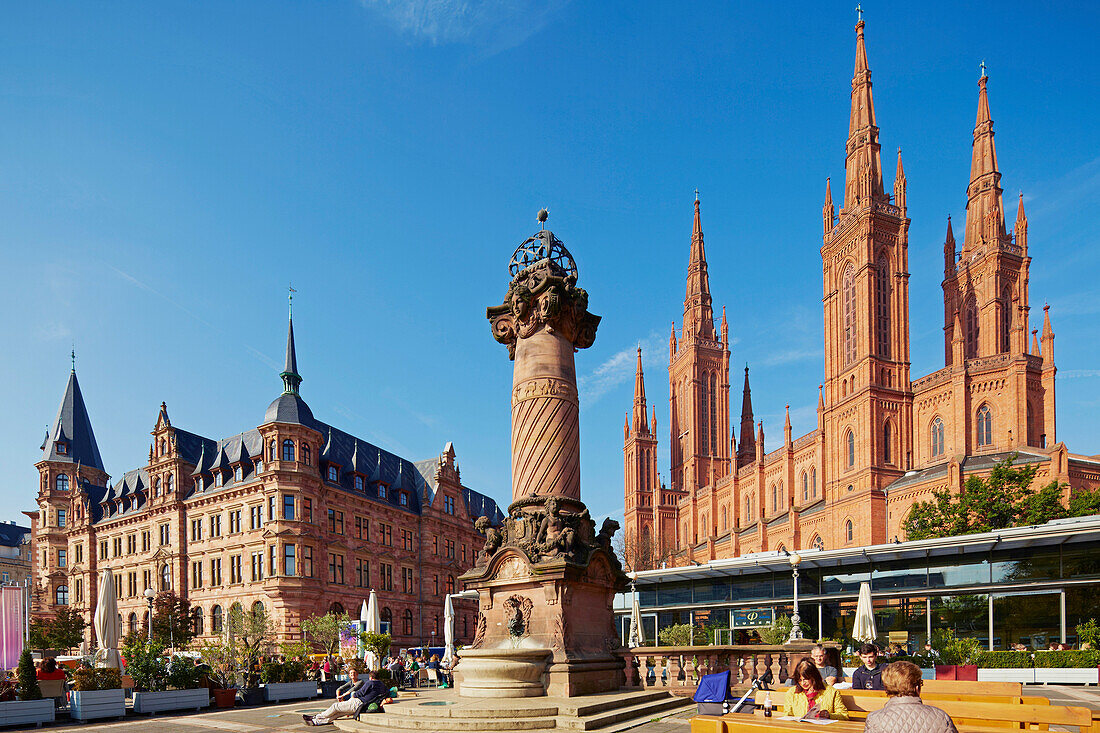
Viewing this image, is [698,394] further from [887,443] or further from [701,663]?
[701,663]

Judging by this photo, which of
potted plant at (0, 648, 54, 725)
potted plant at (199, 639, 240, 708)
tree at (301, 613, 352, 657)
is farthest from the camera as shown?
tree at (301, 613, 352, 657)

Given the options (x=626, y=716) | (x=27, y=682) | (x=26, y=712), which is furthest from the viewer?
(x=27, y=682)

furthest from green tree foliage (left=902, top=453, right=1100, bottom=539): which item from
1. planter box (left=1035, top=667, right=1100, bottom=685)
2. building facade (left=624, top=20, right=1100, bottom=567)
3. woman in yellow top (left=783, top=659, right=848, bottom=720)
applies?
woman in yellow top (left=783, top=659, right=848, bottom=720)

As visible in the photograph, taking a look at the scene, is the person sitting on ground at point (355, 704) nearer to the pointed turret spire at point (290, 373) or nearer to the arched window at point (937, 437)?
the pointed turret spire at point (290, 373)

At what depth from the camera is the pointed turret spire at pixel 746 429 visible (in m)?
117

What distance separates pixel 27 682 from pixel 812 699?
655 inches

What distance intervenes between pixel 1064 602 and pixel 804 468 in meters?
50.9

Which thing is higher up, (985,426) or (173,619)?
(985,426)

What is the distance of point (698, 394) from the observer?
377 feet

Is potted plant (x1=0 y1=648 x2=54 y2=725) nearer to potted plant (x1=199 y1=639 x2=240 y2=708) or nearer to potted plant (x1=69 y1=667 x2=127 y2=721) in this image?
potted plant (x1=69 y1=667 x2=127 y2=721)

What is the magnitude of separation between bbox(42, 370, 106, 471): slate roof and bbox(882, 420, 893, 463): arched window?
7028 cm

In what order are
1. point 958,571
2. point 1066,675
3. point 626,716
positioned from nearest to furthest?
point 626,716, point 1066,675, point 958,571

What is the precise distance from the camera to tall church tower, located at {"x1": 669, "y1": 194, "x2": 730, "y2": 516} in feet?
370

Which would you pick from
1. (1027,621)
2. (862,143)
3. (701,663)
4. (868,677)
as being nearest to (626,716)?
(868,677)
